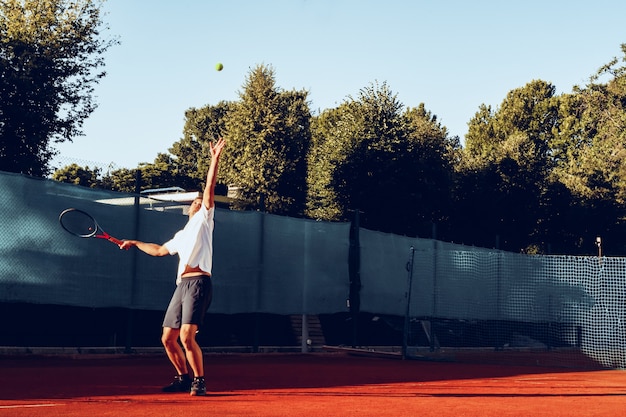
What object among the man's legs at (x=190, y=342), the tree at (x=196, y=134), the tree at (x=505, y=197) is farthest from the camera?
the tree at (x=196, y=134)

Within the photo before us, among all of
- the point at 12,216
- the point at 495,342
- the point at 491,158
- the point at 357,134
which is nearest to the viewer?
the point at 12,216

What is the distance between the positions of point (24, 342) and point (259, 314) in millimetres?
4650

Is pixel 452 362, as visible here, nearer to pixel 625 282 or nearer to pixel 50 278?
pixel 625 282

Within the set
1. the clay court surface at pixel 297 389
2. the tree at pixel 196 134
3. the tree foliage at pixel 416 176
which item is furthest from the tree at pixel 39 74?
the tree at pixel 196 134

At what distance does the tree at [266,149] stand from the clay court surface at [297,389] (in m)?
25.1

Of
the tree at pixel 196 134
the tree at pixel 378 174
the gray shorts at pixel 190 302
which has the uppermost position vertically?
the tree at pixel 196 134

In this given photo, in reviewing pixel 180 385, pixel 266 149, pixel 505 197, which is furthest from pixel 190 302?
pixel 266 149

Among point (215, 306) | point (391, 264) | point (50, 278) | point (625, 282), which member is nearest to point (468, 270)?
point (391, 264)

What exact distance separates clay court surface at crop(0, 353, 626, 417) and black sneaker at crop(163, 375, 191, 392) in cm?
15

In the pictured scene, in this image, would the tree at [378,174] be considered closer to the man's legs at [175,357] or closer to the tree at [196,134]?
the man's legs at [175,357]

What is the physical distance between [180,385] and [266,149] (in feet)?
108

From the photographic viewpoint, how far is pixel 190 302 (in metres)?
8.68

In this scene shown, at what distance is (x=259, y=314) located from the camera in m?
16.8

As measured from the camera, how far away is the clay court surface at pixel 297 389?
789 centimetres
